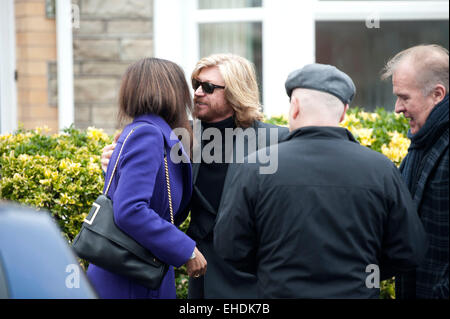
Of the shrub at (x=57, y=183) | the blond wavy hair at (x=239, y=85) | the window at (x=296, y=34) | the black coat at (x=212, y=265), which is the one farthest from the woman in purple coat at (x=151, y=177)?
the window at (x=296, y=34)

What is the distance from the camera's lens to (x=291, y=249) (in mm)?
2264

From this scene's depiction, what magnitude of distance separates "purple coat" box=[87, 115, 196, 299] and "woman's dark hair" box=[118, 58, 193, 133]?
6cm

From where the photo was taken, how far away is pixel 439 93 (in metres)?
2.57

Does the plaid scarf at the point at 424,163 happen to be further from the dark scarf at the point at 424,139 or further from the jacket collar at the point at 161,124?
the jacket collar at the point at 161,124

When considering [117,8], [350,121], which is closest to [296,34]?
[350,121]

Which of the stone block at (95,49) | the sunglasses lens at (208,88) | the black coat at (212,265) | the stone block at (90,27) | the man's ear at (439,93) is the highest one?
the stone block at (90,27)

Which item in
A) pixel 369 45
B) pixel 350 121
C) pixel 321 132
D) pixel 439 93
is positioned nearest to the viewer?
pixel 321 132

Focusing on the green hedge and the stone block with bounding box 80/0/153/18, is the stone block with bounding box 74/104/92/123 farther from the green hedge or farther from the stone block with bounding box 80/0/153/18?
the green hedge

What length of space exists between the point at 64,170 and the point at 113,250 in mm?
1474

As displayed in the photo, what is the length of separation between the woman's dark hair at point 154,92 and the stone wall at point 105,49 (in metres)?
3.20

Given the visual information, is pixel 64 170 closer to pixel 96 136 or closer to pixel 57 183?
pixel 57 183

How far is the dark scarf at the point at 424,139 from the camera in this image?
2.52 metres

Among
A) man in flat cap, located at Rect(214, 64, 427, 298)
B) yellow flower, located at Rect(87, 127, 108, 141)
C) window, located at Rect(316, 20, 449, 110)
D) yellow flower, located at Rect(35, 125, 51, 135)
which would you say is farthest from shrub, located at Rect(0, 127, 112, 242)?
window, located at Rect(316, 20, 449, 110)
